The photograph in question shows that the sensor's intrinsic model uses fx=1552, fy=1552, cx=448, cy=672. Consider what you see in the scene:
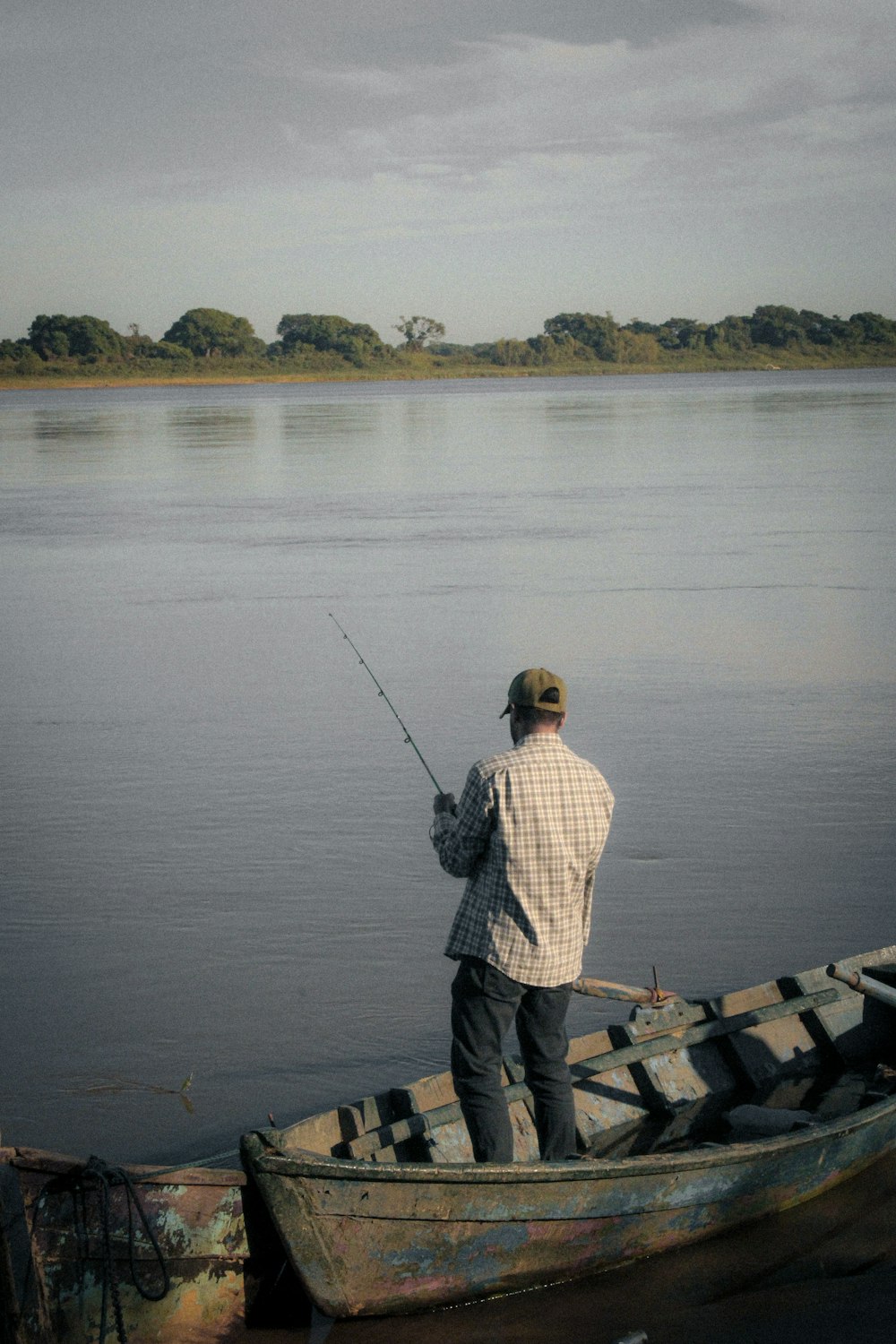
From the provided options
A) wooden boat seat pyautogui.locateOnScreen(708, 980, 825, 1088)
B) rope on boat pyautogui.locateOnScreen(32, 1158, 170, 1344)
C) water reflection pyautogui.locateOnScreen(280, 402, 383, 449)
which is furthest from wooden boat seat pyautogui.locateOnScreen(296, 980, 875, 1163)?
water reflection pyautogui.locateOnScreen(280, 402, 383, 449)

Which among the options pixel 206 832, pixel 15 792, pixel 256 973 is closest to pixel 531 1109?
pixel 256 973

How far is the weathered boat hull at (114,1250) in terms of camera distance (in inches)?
175

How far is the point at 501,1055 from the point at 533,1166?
0.40 metres

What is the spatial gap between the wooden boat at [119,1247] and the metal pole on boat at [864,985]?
8.60 feet

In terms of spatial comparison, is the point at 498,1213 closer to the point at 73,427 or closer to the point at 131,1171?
the point at 131,1171

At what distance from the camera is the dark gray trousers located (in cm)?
495

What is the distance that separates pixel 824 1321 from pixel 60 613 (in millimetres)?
13296

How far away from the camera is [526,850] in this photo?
Result: 487 cm

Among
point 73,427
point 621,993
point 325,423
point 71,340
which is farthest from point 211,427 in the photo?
point 71,340

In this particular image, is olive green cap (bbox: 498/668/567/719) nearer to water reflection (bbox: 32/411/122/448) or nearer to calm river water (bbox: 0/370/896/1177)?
calm river water (bbox: 0/370/896/1177)

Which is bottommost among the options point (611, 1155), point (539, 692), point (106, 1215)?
point (611, 1155)

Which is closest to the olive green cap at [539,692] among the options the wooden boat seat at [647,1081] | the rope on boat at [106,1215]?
the wooden boat seat at [647,1081]

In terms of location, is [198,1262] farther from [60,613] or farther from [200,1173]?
[60,613]

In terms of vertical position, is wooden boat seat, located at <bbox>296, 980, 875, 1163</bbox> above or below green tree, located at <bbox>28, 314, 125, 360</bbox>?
below
